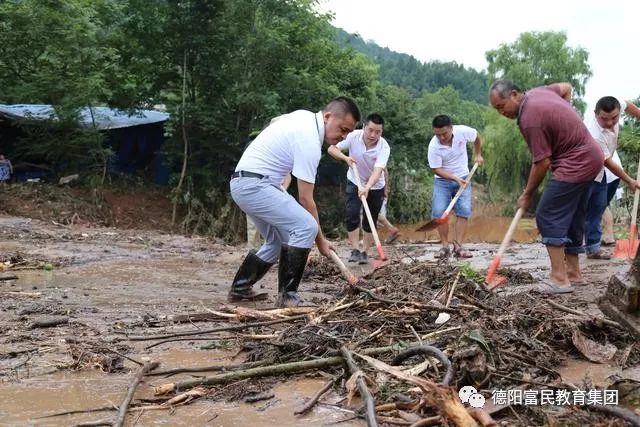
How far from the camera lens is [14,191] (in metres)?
14.8

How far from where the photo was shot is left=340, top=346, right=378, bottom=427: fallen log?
7.08ft

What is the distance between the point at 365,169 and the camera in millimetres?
7641

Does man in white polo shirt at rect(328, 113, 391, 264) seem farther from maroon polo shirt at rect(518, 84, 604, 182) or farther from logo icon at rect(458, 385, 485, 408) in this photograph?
logo icon at rect(458, 385, 485, 408)

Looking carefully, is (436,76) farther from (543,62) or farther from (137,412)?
(137,412)

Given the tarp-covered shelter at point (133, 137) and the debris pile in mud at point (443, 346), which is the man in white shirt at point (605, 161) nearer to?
the debris pile in mud at point (443, 346)

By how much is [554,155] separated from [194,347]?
10.4 ft

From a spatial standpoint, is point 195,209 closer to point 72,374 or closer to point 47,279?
point 47,279

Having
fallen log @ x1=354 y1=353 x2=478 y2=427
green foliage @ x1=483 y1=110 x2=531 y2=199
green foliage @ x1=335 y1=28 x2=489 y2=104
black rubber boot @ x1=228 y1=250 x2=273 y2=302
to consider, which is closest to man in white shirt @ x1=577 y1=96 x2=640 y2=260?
black rubber boot @ x1=228 y1=250 x2=273 y2=302

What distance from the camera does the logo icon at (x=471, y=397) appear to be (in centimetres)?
235

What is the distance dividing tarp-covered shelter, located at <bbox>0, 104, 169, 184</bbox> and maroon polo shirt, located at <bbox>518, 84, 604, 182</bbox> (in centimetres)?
1411

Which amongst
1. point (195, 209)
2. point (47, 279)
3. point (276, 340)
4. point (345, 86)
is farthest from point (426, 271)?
point (345, 86)

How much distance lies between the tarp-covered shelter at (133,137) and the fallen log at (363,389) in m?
15.4

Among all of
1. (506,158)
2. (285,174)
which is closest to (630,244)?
(285,174)

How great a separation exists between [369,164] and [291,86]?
37.5 ft
